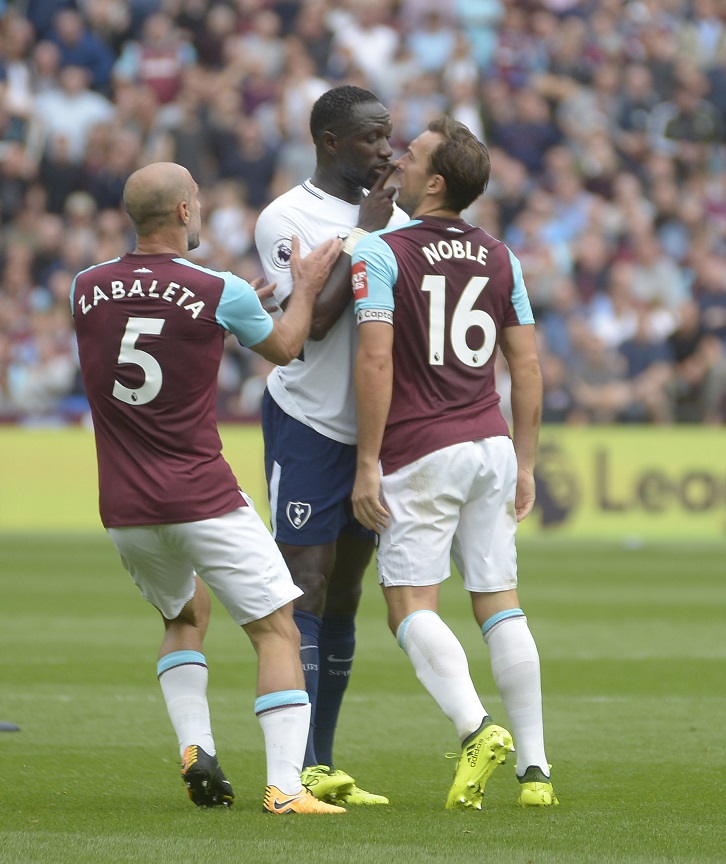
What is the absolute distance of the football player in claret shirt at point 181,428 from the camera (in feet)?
16.9

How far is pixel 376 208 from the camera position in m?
5.76

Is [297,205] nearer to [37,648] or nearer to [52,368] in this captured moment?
[37,648]

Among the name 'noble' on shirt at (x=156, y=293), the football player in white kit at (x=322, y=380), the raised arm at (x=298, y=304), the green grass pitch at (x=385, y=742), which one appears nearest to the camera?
the green grass pitch at (x=385, y=742)

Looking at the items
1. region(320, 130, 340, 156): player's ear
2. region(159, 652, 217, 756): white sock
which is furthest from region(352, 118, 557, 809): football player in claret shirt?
region(159, 652, 217, 756): white sock

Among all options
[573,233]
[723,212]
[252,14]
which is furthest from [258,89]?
[723,212]

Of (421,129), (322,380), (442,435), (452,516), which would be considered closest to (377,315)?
(442,435)

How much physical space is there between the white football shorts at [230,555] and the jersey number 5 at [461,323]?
84 centimetres

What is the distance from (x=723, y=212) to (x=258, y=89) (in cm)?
634

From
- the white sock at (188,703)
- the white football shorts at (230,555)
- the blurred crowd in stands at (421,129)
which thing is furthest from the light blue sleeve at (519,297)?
the blurred crowd in stands at (421,129)

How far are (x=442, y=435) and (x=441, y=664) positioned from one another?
748mm

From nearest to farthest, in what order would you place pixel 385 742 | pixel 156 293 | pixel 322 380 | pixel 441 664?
pixel 156 293
pixel 441 664
pixel 322 380
pixel 385 742

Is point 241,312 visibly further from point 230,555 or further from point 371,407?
point 230,555

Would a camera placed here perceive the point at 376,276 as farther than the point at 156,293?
Yes

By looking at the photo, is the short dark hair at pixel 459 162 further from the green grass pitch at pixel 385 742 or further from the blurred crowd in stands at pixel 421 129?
the blurred crowd in stands at pixel 421 129
